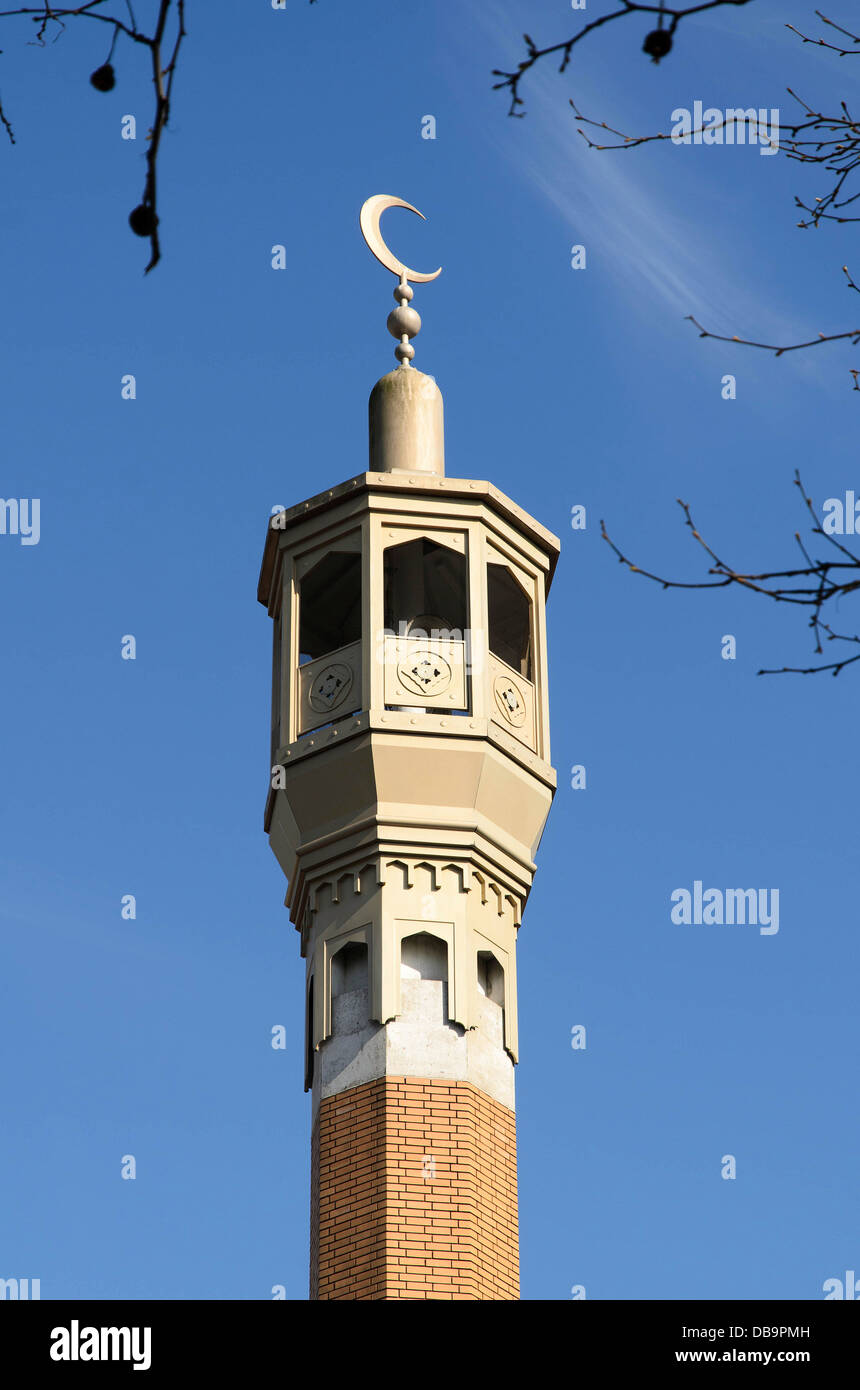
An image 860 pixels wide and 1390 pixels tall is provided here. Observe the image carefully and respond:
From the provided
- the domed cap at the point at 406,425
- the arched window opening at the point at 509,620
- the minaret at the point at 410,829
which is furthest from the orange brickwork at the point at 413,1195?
the domed cap at the point at 406,425

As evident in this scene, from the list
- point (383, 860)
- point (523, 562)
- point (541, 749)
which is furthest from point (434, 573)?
point (383, 860)

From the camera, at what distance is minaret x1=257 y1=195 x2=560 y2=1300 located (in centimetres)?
1525

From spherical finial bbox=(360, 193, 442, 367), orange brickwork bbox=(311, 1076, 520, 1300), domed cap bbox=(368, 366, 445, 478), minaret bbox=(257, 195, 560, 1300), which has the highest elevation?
spherical finial bbox=(360, 193, 442, 367)

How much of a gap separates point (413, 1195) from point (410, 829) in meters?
2.94

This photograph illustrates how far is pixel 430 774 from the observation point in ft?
54.4

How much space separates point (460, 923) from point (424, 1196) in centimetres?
221

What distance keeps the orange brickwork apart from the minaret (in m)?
0.02

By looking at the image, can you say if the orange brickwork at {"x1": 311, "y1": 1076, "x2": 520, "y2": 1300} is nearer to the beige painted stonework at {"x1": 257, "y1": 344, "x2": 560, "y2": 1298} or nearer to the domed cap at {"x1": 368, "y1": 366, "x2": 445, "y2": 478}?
the beige painted stonework at {"x1": 257, "y1": 344, "x2": 560, "y2": 1298}

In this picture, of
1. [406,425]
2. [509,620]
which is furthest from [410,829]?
[406,425]

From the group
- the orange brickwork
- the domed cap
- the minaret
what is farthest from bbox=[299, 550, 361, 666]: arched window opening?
the orange brickwork

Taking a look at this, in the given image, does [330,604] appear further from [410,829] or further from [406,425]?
[410,829]

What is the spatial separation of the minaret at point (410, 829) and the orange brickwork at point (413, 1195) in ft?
0.05

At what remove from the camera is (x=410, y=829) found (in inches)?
652
